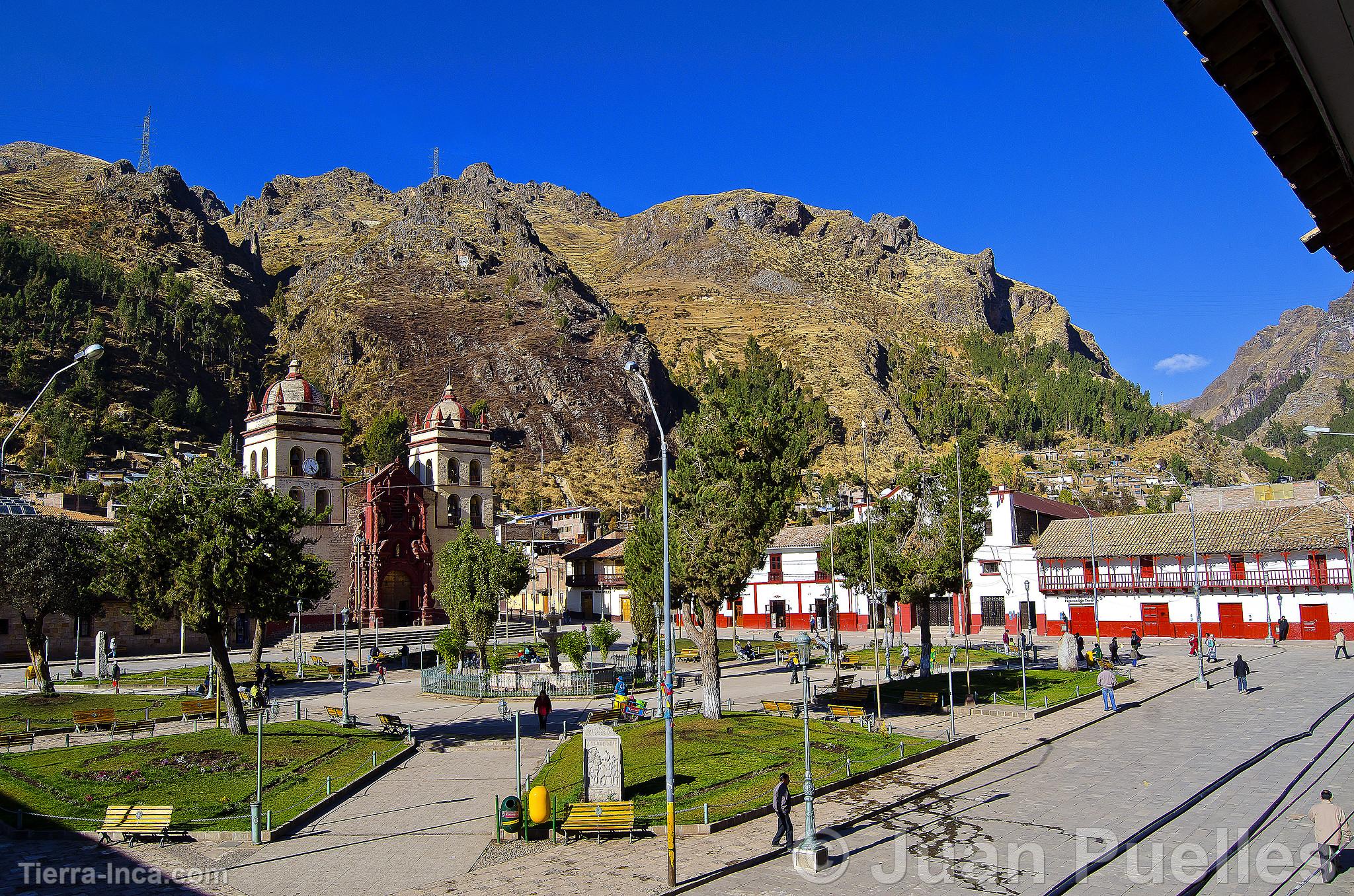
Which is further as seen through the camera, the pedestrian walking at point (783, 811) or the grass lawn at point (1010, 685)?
the grass lawn at point (1010, 685)

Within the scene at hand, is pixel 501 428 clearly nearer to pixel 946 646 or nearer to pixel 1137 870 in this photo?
pixel 946 646

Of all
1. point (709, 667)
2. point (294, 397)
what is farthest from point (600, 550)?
point (709, 667)

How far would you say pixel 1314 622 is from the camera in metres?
54.9

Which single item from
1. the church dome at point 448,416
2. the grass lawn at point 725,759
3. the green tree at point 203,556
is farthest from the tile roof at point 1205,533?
the green tree at point 203,556

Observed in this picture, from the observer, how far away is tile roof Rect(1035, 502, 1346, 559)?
5556cm

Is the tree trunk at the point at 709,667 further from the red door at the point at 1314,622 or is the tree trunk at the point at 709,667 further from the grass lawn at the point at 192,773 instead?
the red door at the point at 1314,622

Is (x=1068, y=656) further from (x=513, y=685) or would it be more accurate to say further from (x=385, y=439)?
(x=385, y=439)

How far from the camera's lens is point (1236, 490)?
7762 centimetres

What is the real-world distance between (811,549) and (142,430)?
85329 millimetres

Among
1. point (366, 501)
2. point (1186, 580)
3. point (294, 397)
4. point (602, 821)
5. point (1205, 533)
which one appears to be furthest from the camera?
point (366, 501)

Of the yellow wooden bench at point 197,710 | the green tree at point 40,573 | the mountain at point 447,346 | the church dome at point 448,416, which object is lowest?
the yellow wooden bench at point 197,710

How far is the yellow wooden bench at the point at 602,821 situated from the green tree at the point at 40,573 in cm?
2844

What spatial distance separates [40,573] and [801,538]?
5290cm

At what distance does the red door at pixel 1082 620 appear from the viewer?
63594 mm
